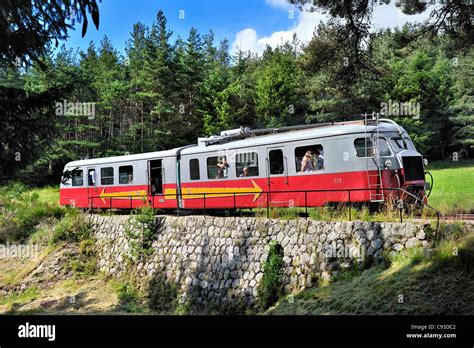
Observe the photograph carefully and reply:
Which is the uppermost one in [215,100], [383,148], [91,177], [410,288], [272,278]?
[215,100]

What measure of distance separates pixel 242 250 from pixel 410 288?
20.3ft

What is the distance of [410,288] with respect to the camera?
25.5ft

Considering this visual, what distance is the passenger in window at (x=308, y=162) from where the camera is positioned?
43.8 ft

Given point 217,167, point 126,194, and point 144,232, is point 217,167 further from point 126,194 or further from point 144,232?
point 126,194

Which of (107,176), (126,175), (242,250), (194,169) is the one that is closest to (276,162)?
(242,250)

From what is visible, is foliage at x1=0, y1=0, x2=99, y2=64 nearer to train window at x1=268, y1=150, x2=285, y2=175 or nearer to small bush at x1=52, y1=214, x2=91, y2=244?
train window at x1=268, y1=150, x2=285, y2=175

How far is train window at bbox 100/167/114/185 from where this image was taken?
20.7 metres

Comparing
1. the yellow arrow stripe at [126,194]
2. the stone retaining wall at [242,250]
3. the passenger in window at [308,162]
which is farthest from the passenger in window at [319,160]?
the yellow arrow stripe at [126,194]

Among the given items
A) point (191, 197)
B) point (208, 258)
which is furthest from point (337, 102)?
point (208, 258)

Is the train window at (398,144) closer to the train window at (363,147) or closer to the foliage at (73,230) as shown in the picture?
the train window at (363,147)

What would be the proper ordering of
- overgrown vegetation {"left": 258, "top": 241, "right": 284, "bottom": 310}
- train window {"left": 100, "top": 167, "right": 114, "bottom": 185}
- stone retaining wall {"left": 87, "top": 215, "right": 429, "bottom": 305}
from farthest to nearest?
train window {"left": 100, "top": 167, "right": 114, "bottom": 185} < overgrown vegetation {"left": 258, "top": 241, "right": 284, "bottom": 310} < stone retaining wall {"left": 87, "top": 215, "right": 429, "bottom": 305}

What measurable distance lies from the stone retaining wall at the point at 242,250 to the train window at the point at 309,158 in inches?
80.9

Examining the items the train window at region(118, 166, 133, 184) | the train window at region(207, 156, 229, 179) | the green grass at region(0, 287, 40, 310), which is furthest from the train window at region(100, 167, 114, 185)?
the train window at region(207, 156, 229, 179)

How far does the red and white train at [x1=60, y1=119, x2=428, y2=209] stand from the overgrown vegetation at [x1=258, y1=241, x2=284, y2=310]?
1762 mm
